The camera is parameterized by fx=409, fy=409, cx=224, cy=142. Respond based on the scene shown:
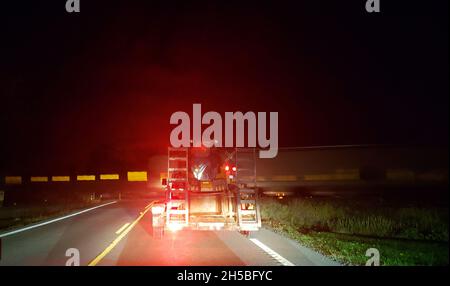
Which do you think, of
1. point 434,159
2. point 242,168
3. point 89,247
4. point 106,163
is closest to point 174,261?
point 89,247

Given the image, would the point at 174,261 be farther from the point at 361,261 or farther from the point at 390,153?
the point at 390,153

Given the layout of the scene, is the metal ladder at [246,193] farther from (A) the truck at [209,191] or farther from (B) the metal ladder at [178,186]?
(B) the metal ladder at [178,186]

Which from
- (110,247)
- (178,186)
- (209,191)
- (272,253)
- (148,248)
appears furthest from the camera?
(209,191)

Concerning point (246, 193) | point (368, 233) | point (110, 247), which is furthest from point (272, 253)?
point (368, 233)

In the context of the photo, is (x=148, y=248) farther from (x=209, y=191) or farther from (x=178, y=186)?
(x=209, y=191)

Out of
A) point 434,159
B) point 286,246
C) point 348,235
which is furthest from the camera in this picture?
point 434,159

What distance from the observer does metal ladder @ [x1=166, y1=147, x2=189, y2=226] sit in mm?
12547

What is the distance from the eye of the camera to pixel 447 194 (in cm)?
2392

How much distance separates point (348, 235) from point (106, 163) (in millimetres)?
65999

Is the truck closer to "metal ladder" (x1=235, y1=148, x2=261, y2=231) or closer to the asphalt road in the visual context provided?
"metal ladder" (x1=235, y1=148, x2=261, y2=231)

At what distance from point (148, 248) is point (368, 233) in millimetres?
7924

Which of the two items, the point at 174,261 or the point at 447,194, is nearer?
the point at 174,261

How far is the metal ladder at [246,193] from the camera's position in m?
12.6

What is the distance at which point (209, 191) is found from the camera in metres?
13.6
